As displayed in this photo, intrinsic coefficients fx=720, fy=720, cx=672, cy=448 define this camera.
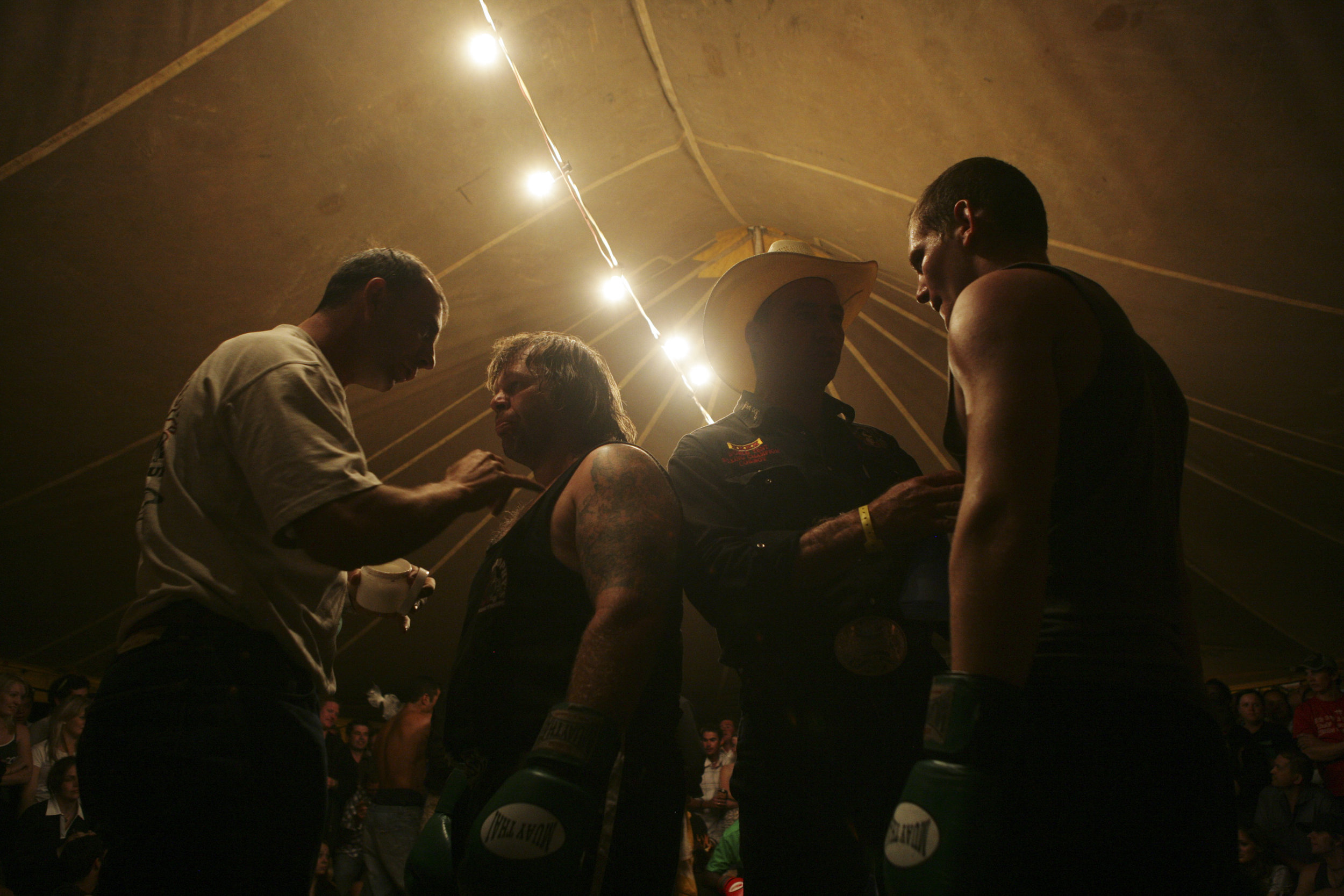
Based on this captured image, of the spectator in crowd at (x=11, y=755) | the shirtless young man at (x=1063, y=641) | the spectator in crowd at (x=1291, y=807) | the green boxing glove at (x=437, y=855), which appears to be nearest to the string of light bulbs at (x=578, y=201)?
the shirtless young man at (x=1063, y=641)

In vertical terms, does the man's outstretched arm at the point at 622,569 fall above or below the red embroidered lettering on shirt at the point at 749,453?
below

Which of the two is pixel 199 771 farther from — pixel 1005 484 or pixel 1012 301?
pixel 1012 301

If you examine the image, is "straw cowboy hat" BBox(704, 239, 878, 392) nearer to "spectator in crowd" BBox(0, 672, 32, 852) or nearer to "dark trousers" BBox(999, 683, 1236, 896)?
"dark trousers" BBox(999, 683, 1236, 896)

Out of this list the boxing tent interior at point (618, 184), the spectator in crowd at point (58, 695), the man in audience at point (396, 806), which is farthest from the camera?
the man in audience at point (396, 806)

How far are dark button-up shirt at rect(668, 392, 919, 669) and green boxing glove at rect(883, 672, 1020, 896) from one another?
813 millimetres

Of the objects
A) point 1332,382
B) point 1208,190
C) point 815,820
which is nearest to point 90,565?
point 815,820

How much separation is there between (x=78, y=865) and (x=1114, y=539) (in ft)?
19.5

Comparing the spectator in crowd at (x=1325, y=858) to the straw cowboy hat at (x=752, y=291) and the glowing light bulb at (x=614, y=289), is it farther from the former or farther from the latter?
the glowing light bulb at (x=614, y=289)

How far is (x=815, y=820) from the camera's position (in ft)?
5.00

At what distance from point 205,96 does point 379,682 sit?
631 centimetres

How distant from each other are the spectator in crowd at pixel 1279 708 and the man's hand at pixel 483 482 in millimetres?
7097

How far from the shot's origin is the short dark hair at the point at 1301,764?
5203 mm

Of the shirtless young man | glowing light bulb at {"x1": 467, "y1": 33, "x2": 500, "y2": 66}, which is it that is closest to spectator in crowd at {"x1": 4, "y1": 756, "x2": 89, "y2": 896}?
glowing light bulb at {"x1": 467, "y1": 33, "x2": 500, "y2": 66}

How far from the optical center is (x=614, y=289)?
15.3 feet
